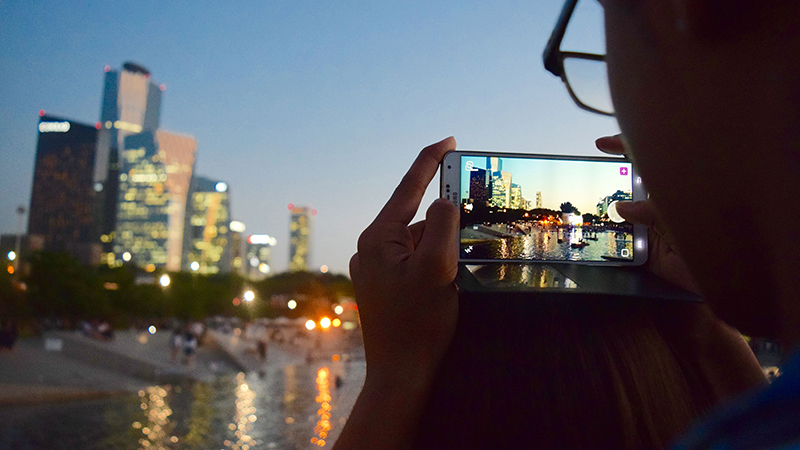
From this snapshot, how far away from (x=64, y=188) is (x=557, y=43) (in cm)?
10450

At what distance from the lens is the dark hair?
0.94 metres

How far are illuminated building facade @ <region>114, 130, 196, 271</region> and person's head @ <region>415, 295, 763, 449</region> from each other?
112711mm

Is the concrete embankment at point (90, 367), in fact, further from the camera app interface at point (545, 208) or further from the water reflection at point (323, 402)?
the camera app interface at point (545, 208)

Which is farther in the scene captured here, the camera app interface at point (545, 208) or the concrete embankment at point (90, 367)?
the concrete embankment at point (90, 367)

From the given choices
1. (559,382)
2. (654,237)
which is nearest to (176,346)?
(654,237)

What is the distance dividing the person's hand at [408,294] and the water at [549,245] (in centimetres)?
32

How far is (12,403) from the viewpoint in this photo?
16.3 meters

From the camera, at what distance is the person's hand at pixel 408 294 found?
103cm

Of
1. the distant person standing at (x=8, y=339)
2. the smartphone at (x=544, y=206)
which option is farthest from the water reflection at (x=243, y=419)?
the smartphone at (x=544, y=206)

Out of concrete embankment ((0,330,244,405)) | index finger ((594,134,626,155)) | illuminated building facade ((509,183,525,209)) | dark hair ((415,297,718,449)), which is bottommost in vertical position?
concrete embankment ((0,330,244,405))

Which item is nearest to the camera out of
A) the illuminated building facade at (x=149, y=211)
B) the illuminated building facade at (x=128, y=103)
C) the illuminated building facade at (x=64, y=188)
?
the illuminated building facade at (x=64, y=188)

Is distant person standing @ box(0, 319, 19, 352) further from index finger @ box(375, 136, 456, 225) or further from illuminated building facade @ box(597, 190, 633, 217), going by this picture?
illuminated building facade @ box(597, 190, 633, 217)

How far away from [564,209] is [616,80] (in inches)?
39.5

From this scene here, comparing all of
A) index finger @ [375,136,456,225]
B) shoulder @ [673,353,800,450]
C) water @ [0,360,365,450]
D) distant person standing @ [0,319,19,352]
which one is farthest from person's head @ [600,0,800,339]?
distant person standing @ [0,319,19,352]
